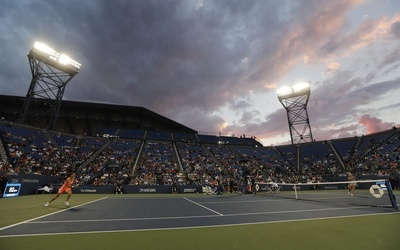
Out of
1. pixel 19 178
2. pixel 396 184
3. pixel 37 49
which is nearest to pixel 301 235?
pixel 19 178

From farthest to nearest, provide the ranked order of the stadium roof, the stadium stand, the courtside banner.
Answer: the stadium roof
the stadium stand
the courtside banner

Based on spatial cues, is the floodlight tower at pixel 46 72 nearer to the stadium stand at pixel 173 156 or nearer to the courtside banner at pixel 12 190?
the stadium stand at pixel 173 156

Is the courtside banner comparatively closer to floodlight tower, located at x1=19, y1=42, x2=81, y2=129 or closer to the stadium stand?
the stadium stand

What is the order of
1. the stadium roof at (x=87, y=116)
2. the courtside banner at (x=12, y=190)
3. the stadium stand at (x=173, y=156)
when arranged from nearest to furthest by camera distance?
1. the courtside banner at (x=12, y=190)
2. the stadium stand at (x=173, y=156)
3. the stadium roof at (x=87, y=116)

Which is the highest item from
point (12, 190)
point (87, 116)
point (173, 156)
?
point (87, 116)

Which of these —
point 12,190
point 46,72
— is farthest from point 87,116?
point 12,190

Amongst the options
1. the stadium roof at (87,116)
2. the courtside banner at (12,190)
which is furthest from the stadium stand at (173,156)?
the courtside banner at (12,190)

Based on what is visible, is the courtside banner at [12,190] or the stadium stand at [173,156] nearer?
the courtside banner at [12,190]

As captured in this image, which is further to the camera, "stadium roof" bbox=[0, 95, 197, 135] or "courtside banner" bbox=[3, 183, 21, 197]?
"stadium roof" bbox=[0, 95, 197, 135]

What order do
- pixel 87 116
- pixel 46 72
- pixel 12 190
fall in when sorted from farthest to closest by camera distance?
1. pixel 87 116
2. pixel 46 72
3. pixel 12 190

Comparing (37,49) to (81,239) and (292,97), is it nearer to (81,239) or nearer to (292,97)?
(81,239)

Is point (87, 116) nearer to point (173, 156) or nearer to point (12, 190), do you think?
point (173, 156)

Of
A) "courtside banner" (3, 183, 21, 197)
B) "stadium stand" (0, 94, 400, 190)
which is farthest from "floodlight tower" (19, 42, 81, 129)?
"courtside banner" (3, 183, 21, 197)

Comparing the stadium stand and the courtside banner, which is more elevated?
the stadium stand
